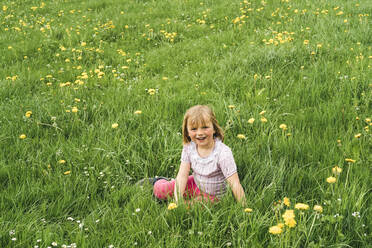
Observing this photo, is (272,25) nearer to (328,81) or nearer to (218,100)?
(328,81)

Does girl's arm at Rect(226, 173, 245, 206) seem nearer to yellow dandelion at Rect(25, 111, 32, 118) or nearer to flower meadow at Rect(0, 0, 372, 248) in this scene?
flower meadow at Rect(0, 0, 372, 248)

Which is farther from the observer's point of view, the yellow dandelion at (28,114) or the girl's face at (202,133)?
the yellow dandelion at (28,114)

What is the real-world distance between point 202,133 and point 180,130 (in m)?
0.87

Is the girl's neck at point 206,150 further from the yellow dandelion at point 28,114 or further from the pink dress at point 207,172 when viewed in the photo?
Result: the yellow dandelion at point 28,114

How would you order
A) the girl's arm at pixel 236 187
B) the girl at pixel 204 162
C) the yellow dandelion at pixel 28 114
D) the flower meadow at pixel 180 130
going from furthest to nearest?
the yellow dandelion at pixel 28 114, the girl at pixel 204 162, the girl's arm at pixel 236 187, the flower meadow at pixel 180 130

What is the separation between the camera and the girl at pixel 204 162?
7.95ft

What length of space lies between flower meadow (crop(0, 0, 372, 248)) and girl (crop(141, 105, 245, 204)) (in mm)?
134

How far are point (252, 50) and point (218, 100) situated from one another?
1.69 metres

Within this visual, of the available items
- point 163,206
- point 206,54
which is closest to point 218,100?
point 163,206

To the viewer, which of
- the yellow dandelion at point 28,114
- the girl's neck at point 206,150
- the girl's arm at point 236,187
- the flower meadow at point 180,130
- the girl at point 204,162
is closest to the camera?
the flower meadow at point 180,130

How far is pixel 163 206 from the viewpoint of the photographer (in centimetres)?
242

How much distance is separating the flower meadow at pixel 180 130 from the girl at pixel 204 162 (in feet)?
0.44

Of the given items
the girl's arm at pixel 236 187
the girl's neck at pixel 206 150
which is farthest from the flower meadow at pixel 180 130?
the girl's neck at pixel 206 150

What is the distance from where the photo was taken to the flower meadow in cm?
208
